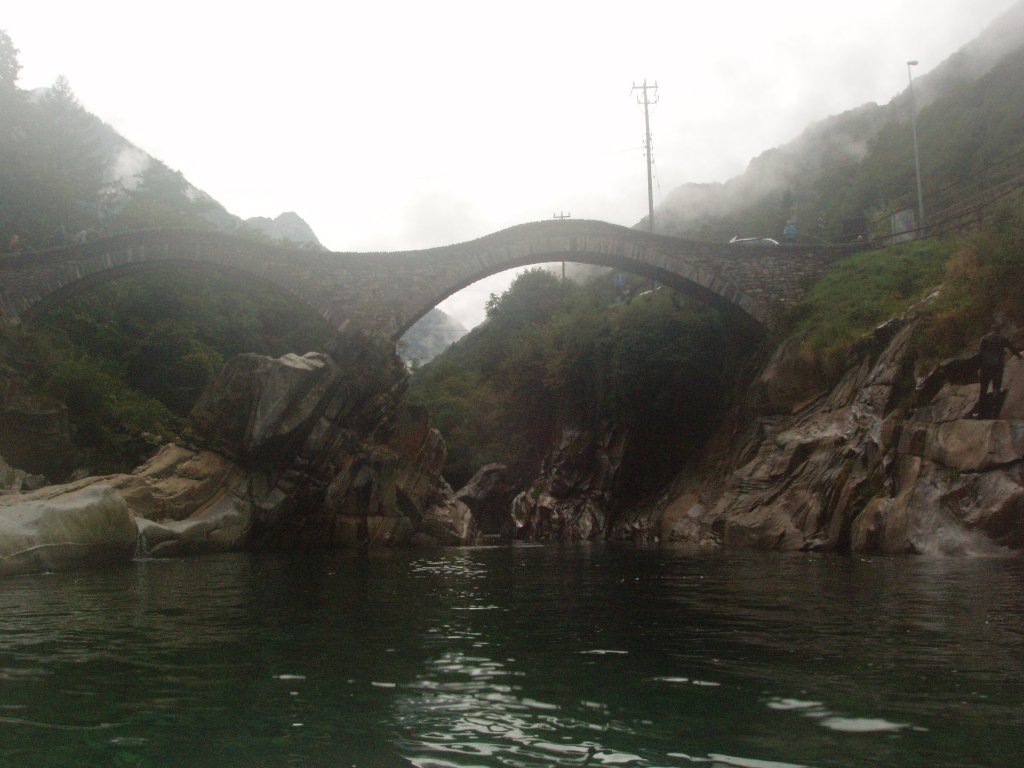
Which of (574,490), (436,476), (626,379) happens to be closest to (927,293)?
(626,379)

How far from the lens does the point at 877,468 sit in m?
17.3

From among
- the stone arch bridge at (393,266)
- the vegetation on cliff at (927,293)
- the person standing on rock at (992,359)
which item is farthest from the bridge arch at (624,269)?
the person standing on rock at (992,359)

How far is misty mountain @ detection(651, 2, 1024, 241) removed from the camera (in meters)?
47.2

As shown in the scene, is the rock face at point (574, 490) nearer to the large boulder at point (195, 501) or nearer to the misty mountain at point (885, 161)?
the misty mountain at point (885, 161)

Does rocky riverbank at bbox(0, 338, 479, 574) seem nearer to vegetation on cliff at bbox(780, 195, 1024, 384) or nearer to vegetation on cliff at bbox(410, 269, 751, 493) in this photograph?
vegetation on cliff at bbox(410, 269, 751, 493)

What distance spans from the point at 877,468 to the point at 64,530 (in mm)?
14113

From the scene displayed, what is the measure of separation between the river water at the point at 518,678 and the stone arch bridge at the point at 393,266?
18497 millimetres

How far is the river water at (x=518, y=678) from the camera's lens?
10.2 ft

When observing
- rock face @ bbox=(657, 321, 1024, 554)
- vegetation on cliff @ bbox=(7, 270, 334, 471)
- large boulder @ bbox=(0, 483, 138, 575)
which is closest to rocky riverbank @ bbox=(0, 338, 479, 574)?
large boulder @ bbox=(0, 483, 138, 575)

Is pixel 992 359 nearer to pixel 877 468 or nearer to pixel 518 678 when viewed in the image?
pixel 877 468

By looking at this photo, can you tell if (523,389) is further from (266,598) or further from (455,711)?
(455,711)

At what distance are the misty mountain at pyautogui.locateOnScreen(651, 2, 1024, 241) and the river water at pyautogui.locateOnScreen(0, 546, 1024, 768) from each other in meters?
21.2

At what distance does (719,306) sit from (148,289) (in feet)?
74.7

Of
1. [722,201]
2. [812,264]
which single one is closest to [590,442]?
[812,264]
